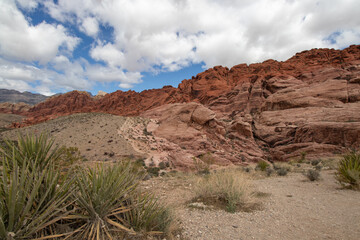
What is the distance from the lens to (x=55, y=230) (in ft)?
7.68

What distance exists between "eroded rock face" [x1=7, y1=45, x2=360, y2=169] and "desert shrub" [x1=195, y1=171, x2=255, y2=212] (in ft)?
39.7

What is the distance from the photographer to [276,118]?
98.5 feet

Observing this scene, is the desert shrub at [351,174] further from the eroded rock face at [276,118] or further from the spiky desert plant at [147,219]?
the eroded rock face at [276,118]

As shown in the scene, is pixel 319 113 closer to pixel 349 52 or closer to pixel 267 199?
pixel 267 199

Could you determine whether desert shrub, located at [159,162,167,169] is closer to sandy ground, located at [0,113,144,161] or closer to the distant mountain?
sandy ground, located at [0,113,144,161]

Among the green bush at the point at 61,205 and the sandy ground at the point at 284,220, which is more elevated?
the green bush at the point at 61,205

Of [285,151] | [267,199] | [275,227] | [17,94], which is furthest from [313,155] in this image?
[17,94]

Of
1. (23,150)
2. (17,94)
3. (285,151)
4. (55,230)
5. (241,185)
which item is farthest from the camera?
(17,94)

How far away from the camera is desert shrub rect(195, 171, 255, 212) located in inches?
185

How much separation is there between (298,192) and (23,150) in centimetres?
752

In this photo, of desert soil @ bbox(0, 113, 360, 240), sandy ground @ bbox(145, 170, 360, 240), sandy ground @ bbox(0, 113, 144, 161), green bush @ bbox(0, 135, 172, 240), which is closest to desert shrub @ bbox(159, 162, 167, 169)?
sandy ground @ bbox(0, 113, 144, 161)

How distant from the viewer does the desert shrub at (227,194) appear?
15.4ft

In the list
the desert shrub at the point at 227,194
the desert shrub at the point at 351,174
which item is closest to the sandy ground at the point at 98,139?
the desert shrub at the point at 227,194

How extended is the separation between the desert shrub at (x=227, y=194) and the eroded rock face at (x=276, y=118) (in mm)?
12100
